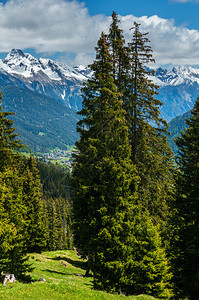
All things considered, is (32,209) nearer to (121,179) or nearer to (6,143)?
(6,143)

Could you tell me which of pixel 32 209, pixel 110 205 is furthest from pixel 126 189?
pixel 32 209

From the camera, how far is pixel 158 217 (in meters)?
21.9

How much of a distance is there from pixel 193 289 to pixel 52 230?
59.1m

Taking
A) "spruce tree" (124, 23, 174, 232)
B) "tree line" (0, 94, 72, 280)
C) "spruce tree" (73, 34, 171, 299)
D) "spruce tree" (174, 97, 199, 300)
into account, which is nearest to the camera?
"spruce tree" (73, 34, 171, 299)

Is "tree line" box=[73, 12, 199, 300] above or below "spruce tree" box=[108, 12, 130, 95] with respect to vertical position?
below

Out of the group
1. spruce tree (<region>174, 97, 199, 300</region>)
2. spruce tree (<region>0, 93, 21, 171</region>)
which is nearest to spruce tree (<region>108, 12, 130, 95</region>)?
spruce tree (<region>174, 97, 199, 300</region>)

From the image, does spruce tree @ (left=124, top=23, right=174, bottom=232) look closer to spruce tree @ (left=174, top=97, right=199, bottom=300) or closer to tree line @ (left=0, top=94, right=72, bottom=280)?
spruce tree @ (left=174, top=97, right=199, bottom=300)

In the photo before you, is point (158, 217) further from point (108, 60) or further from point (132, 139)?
point (108, 60)

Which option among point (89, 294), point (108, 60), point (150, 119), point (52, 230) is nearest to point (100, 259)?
point (89, 294)

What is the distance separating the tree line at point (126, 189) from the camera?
1697cm

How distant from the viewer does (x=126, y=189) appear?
695 inches

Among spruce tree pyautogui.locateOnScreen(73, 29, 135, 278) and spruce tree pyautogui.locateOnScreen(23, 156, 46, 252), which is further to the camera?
spruce tree pyautogui.locateOnScreen(23, 156, 46, 252)

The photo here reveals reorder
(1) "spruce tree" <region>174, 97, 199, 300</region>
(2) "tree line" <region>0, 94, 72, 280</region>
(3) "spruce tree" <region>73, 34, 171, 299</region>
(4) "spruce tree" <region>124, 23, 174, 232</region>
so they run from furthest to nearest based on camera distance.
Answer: (4) "spruce tree" <region>124, 23, 174, 232</region>
(2) "tree line" <region>0, 94, 72, 280</region>
(1) "spruce tree" <region>174, 97, 199, 300</region>
(3) "spruce tree" <region>73, 34, 171, 299</region>

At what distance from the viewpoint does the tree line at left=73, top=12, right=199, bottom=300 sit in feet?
55.7
